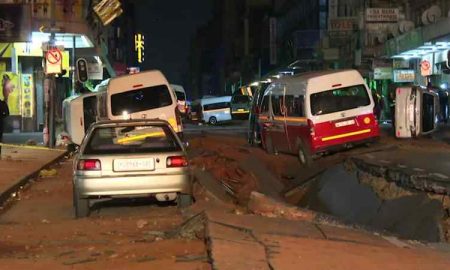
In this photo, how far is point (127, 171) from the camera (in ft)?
32.0

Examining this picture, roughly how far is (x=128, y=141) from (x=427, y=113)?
11802mm

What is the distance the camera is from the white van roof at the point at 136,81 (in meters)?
17.6

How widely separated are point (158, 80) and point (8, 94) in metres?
15.8

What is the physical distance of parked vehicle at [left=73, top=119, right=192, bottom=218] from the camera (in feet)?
31.9

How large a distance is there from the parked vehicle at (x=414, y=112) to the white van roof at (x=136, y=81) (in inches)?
268

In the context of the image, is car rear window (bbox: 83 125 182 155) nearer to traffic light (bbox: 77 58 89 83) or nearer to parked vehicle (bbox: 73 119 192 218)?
parked vehicle (bbox: 73 119 192 218)

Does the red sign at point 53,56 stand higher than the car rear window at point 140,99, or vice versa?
the red sign at point 53,56

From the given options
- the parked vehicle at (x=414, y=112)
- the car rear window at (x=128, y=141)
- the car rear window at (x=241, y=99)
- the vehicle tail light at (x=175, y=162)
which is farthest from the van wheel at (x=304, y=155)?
the car rear window at (x=241, y=99)

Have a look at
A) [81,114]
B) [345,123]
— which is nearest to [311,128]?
[345,123]

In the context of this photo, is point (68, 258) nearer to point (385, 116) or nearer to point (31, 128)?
point (31, 128)

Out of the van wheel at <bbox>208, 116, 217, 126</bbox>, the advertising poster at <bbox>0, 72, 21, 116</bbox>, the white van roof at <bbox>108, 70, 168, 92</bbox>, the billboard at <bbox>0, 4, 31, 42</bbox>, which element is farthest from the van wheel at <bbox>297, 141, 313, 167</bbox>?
the van wheel at <bbox>208, 116, 217, 126</bbox>

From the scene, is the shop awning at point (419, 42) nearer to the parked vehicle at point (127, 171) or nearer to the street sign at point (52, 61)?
the street sign at point (52, 61)

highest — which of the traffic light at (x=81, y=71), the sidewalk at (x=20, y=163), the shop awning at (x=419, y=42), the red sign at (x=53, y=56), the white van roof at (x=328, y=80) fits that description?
the shop awning at (x=419, y=42)

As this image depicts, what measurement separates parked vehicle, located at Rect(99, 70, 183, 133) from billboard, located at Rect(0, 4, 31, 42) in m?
6.67
